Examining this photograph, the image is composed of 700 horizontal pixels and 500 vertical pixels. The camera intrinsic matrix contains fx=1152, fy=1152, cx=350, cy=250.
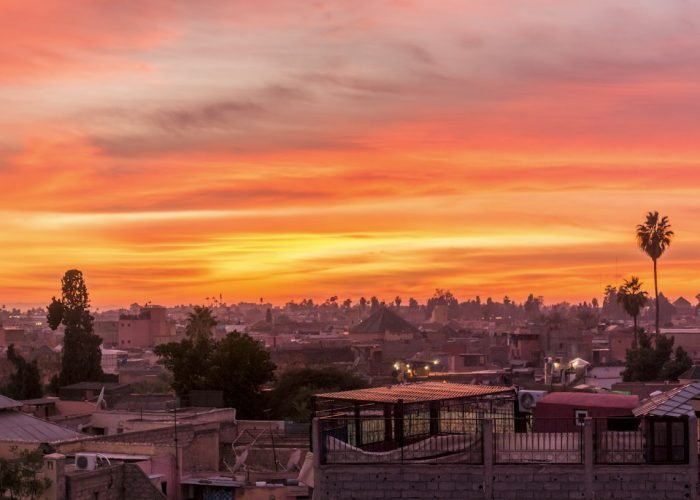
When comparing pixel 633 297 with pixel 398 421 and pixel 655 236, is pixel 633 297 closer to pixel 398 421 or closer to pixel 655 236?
pixel 655 236

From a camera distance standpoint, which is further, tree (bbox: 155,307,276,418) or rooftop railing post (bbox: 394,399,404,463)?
tree (bbox: 155,307,276,418)

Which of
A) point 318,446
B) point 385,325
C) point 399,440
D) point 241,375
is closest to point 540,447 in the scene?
point 399,440

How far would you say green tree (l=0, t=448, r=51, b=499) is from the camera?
27047 millimetres

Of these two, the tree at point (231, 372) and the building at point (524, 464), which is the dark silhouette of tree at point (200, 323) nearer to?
the tree at point (231, 372)

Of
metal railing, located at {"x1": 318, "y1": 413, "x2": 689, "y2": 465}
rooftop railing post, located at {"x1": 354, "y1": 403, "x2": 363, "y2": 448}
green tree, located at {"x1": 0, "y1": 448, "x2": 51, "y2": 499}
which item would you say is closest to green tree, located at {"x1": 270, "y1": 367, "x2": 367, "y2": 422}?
green tree, located at {"x1": 0, "y1": 448, "x2": 51, "y2": 499}

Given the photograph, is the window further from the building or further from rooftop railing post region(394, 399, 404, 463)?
rooftop railing post region(394, 399, 404, 463)

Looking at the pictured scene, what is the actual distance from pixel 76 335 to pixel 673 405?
183 ft

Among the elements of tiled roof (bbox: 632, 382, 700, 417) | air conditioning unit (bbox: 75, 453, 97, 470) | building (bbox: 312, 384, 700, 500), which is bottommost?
air conditioning unit (bbox: 75, 453, 97, 470)

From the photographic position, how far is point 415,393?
23.5 meters

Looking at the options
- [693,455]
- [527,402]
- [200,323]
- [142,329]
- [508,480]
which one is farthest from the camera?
[142,329]

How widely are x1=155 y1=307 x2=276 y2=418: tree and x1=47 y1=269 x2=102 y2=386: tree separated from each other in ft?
33.8

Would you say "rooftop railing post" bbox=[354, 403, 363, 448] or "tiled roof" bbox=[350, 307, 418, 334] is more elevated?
"tiled roof" bbox=[350, 307, 418, 334]

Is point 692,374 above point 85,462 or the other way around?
above

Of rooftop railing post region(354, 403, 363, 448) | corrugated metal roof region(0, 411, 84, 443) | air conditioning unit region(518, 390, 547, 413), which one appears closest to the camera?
rooftop railing post region(354, 403, 363, 448)
